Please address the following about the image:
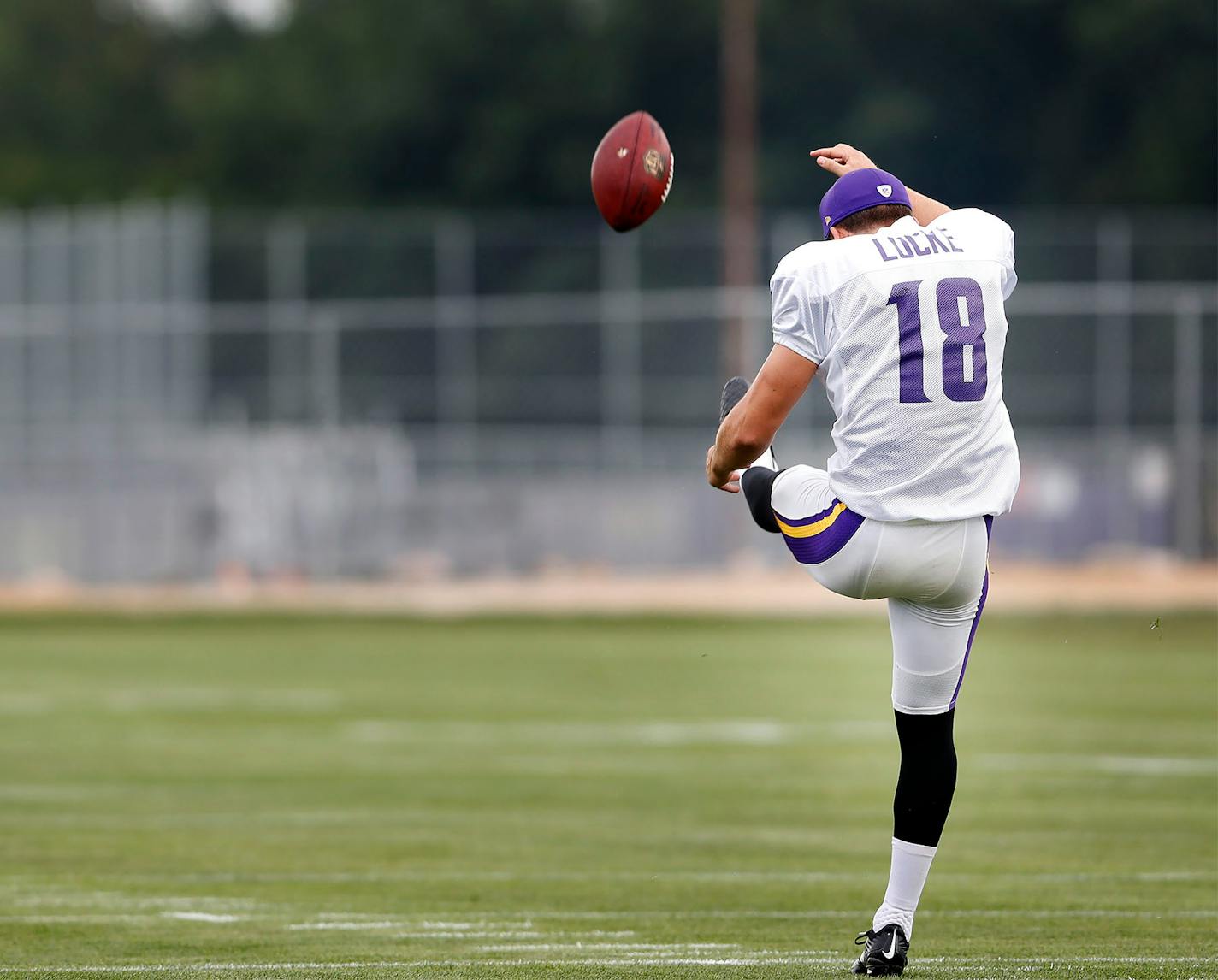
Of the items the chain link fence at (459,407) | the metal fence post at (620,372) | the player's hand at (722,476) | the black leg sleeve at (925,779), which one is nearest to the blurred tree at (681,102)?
the chain link fence at (459,407)

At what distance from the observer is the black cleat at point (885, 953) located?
5.84 meters

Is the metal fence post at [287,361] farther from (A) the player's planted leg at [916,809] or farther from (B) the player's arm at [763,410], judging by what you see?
(A) the player's planted leg at [916,809]

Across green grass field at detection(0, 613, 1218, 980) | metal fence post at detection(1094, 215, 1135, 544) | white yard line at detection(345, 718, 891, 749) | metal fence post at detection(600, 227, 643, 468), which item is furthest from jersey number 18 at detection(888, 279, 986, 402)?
metal fence post at detection(600, 227, 643, 468)

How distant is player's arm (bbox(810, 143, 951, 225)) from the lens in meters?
6.26

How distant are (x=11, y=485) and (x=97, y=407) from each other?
1.64 m

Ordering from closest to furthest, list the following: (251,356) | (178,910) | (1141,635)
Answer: (178,910) < (1141,635) < (251,356)

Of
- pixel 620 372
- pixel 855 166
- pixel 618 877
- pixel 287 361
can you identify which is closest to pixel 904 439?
pixel 855 166

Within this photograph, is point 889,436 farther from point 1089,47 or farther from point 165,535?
point 1089,47

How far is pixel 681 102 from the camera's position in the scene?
4822 cm

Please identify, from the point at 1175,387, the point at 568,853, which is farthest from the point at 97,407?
the point at 568,853

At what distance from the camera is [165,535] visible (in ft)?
88.8

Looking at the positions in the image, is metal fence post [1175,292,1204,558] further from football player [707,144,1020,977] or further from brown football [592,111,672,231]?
football player [707,144,1020,977]

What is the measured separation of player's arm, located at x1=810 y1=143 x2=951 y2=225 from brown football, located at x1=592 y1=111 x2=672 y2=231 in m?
0.54

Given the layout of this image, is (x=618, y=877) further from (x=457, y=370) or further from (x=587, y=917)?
(x=457, y=370)
